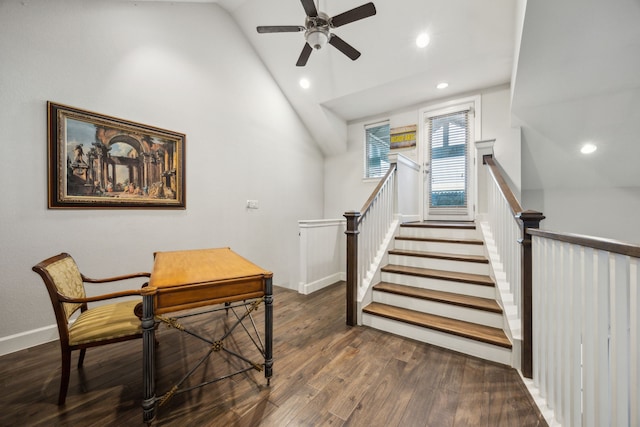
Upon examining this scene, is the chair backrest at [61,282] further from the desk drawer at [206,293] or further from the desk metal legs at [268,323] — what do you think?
the desk metal legs at [268,323]

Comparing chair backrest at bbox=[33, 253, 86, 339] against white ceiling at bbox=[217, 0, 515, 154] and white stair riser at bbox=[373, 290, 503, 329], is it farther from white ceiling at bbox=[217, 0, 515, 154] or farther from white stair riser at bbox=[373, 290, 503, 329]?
white ceiling at bbox=[217, 0, 515, 154]

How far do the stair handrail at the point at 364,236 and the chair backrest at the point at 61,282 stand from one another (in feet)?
6.85

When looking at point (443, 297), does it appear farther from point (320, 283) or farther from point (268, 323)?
point (320, 283)

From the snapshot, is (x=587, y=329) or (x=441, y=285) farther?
(x=441, y=285)

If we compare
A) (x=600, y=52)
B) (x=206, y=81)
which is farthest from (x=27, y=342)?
(x=600, y=52)

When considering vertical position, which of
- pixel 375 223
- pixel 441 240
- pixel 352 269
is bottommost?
pixel 352 269

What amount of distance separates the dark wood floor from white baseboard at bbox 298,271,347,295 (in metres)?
1.30

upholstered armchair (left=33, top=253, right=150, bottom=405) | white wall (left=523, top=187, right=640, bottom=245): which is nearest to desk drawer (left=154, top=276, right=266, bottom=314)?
upholstered armchair (left=33, top=253, right=150, bottom=405)

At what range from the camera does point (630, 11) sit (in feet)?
5.72

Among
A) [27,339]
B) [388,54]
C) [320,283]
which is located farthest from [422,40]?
[27,339]

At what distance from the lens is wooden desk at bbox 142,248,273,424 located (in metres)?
1.26

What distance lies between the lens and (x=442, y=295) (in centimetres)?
245

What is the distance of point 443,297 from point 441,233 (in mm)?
988

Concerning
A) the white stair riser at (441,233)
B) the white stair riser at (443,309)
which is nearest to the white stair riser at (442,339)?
the white stair riser at (443,309)
